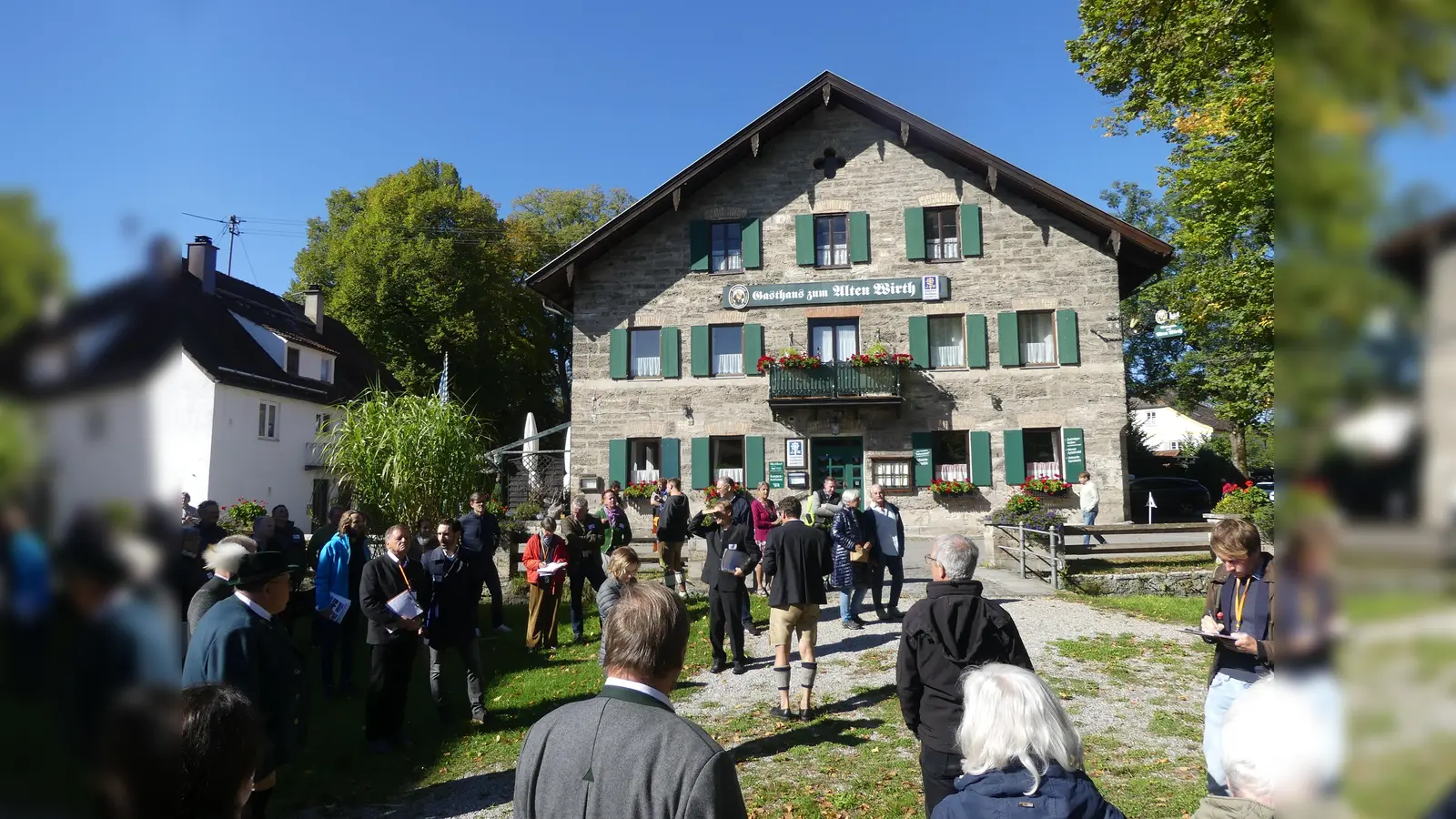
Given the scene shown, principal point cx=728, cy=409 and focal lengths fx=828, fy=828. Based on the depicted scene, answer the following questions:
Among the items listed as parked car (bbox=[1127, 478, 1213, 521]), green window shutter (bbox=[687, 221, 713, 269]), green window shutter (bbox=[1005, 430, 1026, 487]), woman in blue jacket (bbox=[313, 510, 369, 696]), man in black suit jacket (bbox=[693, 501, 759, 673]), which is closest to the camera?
woman in blue jacket (bbox=[313, 510, 369, 696])

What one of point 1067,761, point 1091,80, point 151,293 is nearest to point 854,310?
point 1091,80

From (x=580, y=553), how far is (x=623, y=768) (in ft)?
28.1

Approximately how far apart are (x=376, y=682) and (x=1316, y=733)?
770 centimetres

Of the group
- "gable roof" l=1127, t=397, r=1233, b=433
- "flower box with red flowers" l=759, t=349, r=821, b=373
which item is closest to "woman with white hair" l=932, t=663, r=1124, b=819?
"flower box with red flowers" l=759, t=349, r=821, b=373

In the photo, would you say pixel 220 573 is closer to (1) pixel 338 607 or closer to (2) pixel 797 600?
(1) pixel 338 607

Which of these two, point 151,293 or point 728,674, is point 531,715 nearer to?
point 728,674

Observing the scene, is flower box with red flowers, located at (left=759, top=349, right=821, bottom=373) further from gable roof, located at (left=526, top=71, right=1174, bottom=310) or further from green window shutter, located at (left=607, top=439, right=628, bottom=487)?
gable roof, located at (left=526, top=71, right=1174, bottom=310)

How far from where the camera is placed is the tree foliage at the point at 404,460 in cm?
1357

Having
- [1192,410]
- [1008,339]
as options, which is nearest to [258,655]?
[1008,339]

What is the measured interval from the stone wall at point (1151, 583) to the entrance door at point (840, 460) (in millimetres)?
8701

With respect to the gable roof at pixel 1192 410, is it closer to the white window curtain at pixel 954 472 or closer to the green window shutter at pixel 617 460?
the white window curtain at pixel 954 472

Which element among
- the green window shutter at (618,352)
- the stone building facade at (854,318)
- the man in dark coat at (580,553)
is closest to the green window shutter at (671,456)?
the stone building facade at (854,318)

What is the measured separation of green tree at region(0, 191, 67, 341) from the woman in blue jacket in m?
8.30

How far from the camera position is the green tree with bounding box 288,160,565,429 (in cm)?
3155
